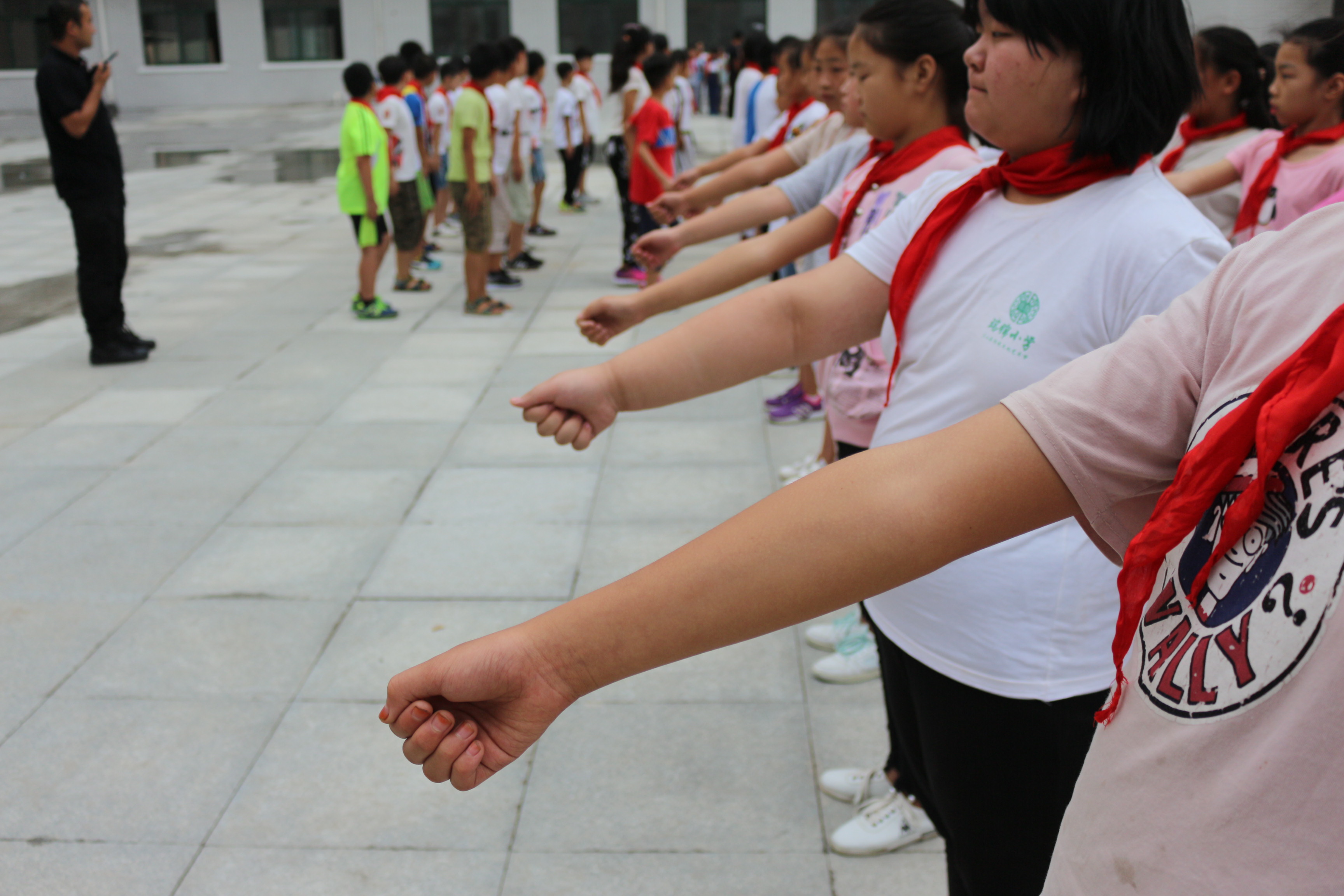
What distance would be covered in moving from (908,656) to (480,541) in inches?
104

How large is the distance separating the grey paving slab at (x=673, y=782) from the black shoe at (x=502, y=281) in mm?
6106

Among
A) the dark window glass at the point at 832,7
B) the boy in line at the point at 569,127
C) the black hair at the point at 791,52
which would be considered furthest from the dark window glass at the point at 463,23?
the black hair at the point at 791,52

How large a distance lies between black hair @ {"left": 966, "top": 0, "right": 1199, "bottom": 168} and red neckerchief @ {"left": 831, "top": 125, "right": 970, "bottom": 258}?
865 mm

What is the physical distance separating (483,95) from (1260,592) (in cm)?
787

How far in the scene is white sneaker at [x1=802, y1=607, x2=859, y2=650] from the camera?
3.38 metres

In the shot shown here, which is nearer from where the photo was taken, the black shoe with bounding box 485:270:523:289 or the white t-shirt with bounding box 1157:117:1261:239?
the white t-shirt with bounding box 1157:117:1261:239

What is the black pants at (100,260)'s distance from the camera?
6.46 m

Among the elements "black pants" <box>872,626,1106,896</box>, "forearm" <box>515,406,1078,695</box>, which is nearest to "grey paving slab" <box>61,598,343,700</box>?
"black pants" <box>872,626,1106,896</box>

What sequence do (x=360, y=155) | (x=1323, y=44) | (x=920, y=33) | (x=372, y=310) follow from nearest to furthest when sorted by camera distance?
(x=920, y=33), (x=1323, y=44), (x=360, y=155), (x=372, y=310)

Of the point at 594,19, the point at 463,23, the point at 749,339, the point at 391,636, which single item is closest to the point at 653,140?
the point at 391,636

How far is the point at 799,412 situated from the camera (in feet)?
18.2

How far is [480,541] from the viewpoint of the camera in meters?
4.16

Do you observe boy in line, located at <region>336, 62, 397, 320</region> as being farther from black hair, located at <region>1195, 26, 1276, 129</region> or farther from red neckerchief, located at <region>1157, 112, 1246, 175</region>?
black hair, located at <region>1195, 26, 1276, 129</region>

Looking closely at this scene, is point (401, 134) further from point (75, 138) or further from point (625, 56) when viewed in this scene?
point (75, 138)
